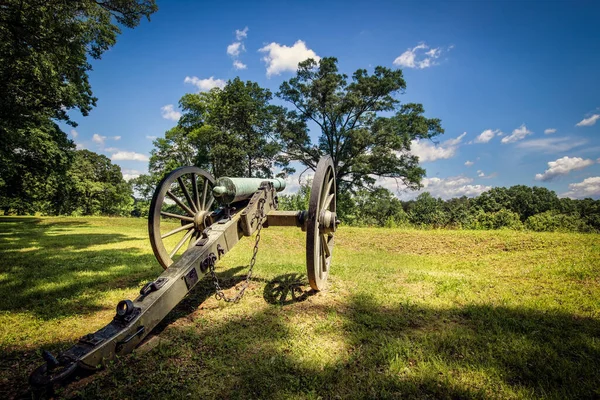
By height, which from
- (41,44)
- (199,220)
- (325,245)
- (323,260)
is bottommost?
(323,260)

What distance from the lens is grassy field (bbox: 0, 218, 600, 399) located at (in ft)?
7.41

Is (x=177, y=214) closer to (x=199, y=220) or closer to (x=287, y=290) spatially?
(x=199, y=220)

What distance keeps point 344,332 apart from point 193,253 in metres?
1.94

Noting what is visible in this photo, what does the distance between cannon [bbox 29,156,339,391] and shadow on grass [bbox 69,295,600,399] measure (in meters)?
0.31

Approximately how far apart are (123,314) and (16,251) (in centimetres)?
911

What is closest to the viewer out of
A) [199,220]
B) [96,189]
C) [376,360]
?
[376,360]

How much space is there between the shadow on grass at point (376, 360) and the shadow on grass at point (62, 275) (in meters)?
2.28

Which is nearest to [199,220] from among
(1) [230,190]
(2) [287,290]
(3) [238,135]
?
(1) [230,190]

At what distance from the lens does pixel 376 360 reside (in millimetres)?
2615

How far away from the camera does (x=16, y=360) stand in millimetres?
2627

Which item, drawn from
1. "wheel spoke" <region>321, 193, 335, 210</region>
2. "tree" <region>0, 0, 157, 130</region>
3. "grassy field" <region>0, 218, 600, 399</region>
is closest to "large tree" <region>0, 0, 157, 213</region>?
"tree" <region>0, 0, 157, 130</region>

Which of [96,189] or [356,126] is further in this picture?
[96,189]

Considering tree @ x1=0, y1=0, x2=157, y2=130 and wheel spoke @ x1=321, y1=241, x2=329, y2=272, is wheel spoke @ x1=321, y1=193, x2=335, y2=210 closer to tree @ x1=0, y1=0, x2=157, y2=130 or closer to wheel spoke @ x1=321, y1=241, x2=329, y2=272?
wheel spoke @ x1=321, y1=241, x2=329, y2=272

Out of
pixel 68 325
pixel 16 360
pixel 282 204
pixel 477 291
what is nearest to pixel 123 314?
pixel 16 360
